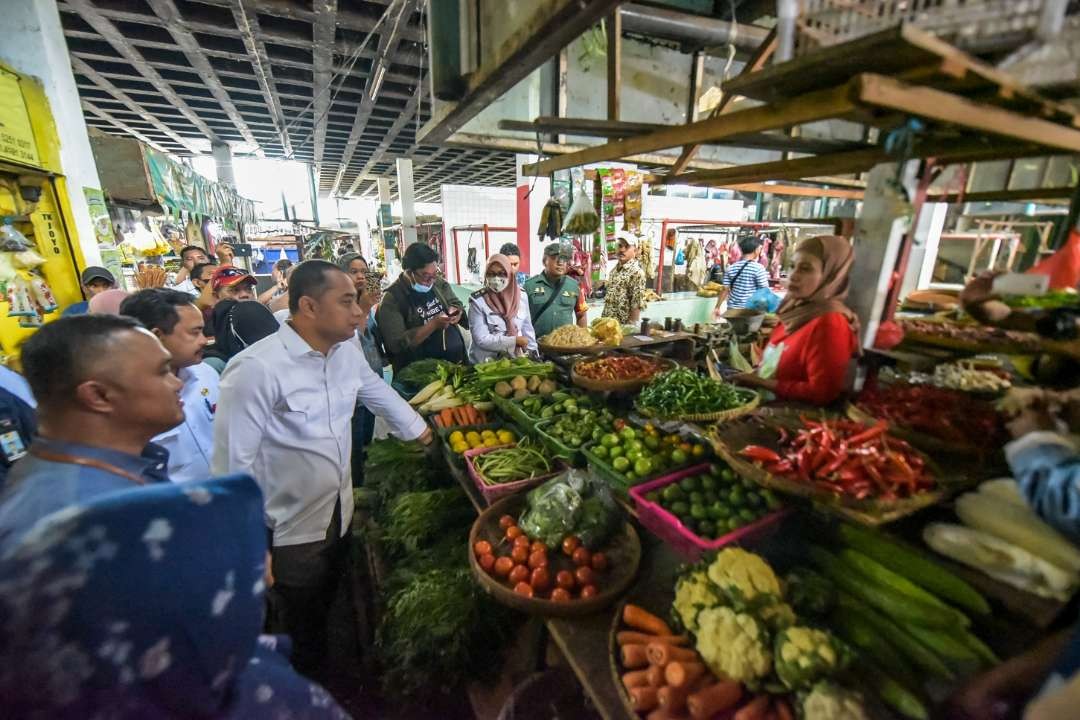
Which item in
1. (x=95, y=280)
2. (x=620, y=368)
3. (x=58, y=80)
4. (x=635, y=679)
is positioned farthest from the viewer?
(x=95, y=280)

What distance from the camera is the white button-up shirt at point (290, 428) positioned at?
2.34m

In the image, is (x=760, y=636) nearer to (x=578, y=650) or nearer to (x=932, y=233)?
(x=578, y=650)

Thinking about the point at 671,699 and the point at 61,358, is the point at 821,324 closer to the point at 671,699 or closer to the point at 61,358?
the point at 671,699

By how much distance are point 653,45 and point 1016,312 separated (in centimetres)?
303

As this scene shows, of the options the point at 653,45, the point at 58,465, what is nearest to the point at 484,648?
the point at 58,465

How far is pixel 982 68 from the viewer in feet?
3.30

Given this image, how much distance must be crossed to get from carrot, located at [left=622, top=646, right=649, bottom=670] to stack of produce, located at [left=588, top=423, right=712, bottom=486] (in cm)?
79

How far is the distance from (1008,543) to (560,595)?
1632mm

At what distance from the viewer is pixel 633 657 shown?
1581mm

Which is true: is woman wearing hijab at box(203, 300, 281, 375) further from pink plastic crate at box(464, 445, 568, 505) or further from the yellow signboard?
pink plastic crate at box(464, 445, 568, 505)

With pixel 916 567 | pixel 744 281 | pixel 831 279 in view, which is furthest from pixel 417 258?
pixel 744 281

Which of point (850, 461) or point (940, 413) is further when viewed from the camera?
point (940, 413)

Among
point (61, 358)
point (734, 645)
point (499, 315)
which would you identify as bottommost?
point (734, 645)

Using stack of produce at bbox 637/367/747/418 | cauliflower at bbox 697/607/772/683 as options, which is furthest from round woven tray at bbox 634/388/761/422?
cauliflower at bbox 697/607/772/683
